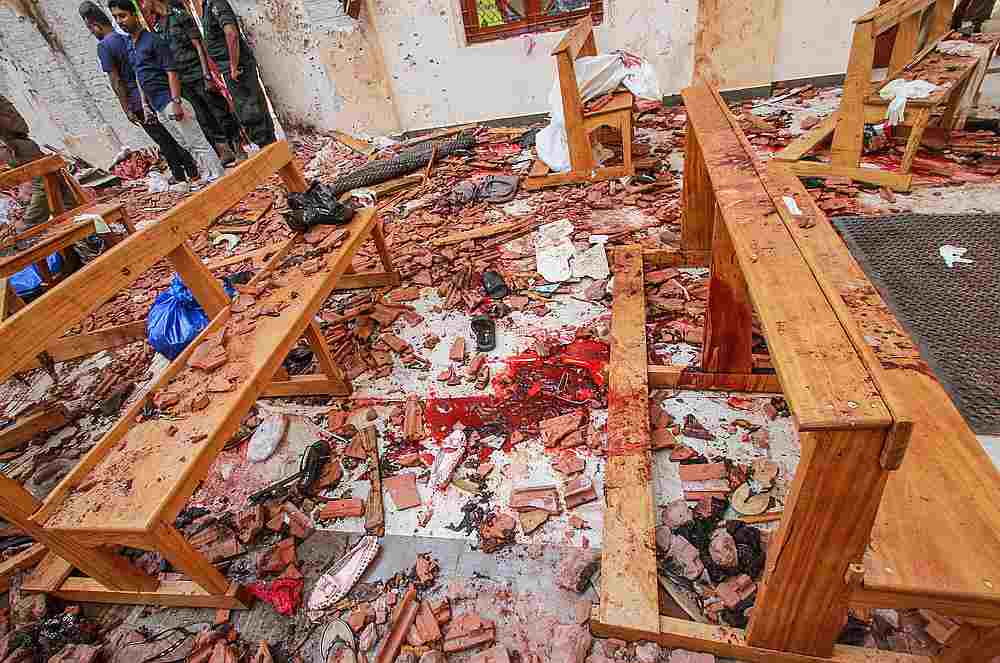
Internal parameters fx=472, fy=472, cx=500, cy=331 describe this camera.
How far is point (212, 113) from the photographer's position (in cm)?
776

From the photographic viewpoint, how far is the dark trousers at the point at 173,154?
771 cm

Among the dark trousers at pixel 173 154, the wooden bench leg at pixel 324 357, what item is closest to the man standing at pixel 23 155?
the dark trousers at pixel 173 154

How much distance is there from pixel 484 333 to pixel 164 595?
2.36m

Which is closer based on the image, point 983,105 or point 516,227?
point 516,227

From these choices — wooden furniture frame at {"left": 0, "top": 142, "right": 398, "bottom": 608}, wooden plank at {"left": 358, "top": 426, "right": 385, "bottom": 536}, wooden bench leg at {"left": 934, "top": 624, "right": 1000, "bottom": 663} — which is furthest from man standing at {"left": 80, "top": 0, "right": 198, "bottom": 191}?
wooden bench leg at {"left": 934, "top": 624, "right": 1000, "bottom": 663}

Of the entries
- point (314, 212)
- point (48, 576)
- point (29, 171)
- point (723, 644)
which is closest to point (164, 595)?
point (48, 576)

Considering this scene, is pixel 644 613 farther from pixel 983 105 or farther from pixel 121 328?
pixel 983 105

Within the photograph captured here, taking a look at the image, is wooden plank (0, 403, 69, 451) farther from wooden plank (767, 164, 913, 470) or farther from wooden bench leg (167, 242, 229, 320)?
wooden plank (767, 164, 913, 470)

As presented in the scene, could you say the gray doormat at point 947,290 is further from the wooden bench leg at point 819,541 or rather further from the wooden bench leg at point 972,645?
the wooden bench leg at point 819,541

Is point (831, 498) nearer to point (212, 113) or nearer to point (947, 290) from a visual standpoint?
point (947, 290)

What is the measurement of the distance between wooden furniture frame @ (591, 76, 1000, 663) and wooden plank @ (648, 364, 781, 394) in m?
0.79

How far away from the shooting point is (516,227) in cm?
500

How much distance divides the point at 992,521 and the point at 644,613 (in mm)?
1134

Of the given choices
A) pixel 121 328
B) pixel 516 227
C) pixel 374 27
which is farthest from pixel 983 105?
pixel 121 328
